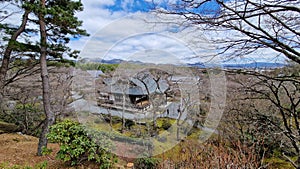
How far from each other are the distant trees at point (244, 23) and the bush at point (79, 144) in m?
2.89

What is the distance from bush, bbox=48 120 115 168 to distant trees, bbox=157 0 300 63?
2890 mm

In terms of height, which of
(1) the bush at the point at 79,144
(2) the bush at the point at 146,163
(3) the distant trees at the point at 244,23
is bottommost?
(2) the bush at the point at 146,163

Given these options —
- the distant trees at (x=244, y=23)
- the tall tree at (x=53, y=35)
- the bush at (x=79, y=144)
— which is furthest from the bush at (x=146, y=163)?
the distant trees at (x=244, y=23)

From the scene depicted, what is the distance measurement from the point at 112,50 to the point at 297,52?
14.6 feet

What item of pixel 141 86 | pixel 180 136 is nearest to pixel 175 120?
pixel 180 136

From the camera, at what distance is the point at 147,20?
3053mm

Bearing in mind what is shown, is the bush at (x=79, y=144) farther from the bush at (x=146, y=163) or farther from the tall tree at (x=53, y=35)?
the bush at (x=146, y=163)

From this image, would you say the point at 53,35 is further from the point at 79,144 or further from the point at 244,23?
the point at 244,23

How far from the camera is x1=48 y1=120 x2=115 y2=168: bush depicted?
3.94 metres

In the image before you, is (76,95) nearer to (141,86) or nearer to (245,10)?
(141,86)

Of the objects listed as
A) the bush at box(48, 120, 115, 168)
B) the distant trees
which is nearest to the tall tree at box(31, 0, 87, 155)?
the bush at box(48, 120, 115, 168)

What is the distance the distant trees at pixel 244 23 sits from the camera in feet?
8.04

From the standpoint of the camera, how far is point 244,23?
9.23 ft

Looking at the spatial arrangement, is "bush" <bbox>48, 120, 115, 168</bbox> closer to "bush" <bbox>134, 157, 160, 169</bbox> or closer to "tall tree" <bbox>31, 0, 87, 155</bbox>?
"tall tree" <bbox>31, 0, 87, 155</bbox>
